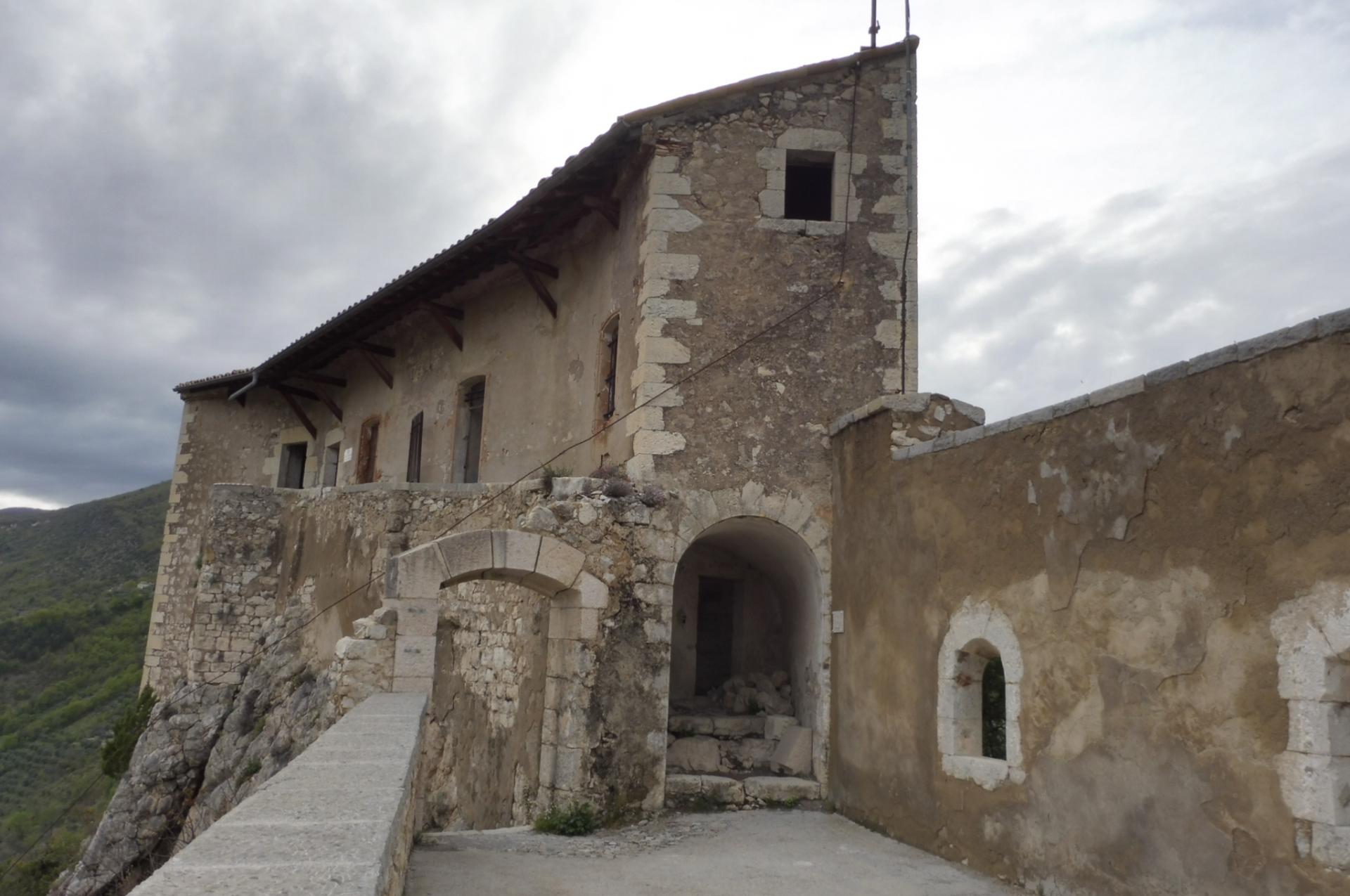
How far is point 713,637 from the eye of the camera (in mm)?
11711

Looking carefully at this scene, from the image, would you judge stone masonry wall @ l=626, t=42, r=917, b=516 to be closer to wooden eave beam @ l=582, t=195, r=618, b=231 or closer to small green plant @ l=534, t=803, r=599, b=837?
wooden eave beam @ l=582, t=195, r=618, b=231

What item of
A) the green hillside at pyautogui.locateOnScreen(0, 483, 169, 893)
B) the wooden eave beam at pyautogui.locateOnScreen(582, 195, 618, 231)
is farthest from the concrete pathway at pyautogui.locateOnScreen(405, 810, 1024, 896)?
the green hillside at pyautogui.locateOnScreen(0, 483, 169, 893)

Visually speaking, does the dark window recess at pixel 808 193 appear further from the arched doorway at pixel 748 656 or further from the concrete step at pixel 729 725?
the concrete step at pixel 729 725

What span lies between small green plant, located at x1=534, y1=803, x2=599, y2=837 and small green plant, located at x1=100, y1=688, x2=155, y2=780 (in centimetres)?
889

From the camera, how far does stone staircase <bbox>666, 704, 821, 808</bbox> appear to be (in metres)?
8.45

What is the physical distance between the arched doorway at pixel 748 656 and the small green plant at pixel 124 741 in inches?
Result: 327

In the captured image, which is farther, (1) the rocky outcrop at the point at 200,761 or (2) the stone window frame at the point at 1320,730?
(1) the rocky outcrop at the point at 200,761

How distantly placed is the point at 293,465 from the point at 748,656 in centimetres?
1187

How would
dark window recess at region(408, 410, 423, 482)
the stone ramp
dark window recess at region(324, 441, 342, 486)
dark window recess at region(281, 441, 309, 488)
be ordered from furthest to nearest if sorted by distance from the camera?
dark window recess at region(281, 441, 309, 488)
dark window recess at region(324, 441, 342, 486)
dark window recess at region(408, 410, 423, 482)
the stone ramp

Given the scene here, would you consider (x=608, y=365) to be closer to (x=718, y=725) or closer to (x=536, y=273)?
(x=536, y=273)

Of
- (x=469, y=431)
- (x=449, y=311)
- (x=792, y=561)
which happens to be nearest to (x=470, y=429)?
(x=469, y=431)

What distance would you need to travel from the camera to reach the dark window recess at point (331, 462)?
1800 cm

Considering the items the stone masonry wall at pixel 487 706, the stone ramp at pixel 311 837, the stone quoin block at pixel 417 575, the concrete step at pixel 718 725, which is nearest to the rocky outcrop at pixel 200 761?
the stone masonry wall at pixel 487 706

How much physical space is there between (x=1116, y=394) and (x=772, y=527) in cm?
404
